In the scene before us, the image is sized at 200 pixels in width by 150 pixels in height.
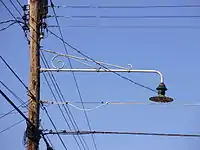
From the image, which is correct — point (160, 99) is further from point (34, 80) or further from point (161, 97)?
point (34, 80)

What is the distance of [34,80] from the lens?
1528 centimetres

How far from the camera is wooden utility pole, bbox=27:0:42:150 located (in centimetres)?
1512

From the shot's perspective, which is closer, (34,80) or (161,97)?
(161,97)

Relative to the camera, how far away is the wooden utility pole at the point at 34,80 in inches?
595

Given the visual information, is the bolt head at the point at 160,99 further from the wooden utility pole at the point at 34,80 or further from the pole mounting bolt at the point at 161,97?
the wooden utility pole at the point at 34,80

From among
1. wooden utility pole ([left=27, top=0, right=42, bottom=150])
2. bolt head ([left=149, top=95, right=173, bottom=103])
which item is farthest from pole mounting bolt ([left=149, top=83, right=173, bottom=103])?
wooden utility pole ([left=27, top=0, right=42, bottom=150])

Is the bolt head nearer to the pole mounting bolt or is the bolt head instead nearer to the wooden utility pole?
the pole mounting bolt

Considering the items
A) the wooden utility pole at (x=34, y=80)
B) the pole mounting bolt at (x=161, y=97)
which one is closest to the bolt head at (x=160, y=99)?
the pole mounting bolt at (x=161, y=97)

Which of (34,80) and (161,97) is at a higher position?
(34,80)

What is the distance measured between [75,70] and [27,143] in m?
2.26

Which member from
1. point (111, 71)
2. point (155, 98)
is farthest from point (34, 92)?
point (155, 98)

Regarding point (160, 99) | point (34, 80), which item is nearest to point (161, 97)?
point (160, 99)

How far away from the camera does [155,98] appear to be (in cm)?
1503

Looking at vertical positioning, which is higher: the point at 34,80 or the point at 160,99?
the point at 34,80
